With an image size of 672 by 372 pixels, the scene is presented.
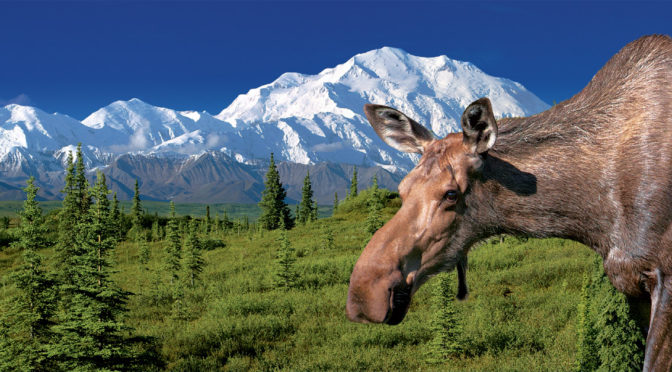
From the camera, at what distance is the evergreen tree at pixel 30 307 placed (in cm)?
966

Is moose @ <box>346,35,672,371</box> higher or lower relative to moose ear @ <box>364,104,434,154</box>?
lower

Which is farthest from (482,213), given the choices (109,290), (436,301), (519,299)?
(519,299)

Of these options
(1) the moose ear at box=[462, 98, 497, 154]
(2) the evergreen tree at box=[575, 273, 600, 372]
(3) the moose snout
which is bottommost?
(2) the evergreen tree at box=[575, 273, 600, 372]

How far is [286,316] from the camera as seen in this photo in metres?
18.8

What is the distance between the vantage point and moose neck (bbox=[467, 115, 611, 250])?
2885 millimetres

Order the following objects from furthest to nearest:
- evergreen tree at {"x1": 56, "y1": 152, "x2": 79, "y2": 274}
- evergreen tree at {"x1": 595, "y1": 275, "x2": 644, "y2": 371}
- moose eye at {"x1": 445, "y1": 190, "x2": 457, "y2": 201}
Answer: evergreen tree at {"x1": 56, "y1": 152, "x2": 79, "y2": 274} → evergreen tree at {"x1": 595, "y1": 275, "x2": 644, "y2": 371} → moose eye at {"x1": 445, "y1": 190, "x2": 457, "y2": 201}

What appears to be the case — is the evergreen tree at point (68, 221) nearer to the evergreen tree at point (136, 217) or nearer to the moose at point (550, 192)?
the moose at point (550, 192)

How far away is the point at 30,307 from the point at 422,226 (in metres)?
11.5

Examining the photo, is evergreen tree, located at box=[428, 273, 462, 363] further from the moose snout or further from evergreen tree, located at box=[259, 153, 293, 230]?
evergreen tree, located at box=[259, 153, 293, 230]

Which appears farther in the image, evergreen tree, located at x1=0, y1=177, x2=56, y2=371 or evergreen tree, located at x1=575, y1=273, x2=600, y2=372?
evergreen tree, located at x1=0, y1=177, x2=56, y2=371

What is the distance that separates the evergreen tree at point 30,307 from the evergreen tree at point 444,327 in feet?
32.5

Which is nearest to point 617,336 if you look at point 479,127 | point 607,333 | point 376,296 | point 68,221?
point 607,333

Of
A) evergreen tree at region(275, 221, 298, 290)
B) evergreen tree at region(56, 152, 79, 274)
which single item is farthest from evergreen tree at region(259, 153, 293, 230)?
evergreen tree at region(275, 221, 298, 290)

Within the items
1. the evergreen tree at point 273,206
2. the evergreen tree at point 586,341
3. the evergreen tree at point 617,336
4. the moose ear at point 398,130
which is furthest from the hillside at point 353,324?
the evergreen tree at point 273,206
